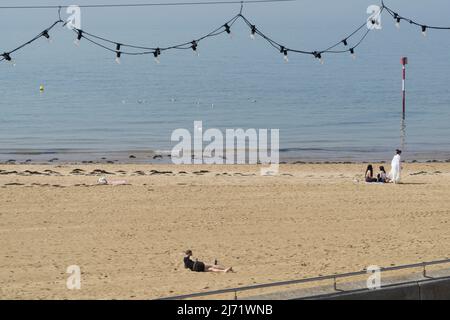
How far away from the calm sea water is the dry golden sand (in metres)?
11.9

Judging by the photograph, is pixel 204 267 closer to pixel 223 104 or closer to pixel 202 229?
pixel 202 229

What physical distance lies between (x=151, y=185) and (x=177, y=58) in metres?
102

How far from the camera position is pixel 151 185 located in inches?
958

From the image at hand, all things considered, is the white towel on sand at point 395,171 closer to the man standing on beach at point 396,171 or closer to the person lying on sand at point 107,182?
the man standing on beach at point 396,171

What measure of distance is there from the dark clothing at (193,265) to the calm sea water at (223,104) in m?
21.3

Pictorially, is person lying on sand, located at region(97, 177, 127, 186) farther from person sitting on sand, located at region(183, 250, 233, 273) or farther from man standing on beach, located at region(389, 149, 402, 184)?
person sitting on sand, located at region(183, 250, 233, 273)

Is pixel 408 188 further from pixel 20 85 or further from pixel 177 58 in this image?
pixel 177 58

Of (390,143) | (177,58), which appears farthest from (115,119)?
(177,58)

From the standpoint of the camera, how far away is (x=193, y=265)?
14.0 m

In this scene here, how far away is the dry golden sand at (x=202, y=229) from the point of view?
538 inches

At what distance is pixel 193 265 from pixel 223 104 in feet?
161

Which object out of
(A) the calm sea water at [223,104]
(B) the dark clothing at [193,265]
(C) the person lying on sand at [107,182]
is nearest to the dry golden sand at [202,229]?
(B) the dark clothing at [193,265]

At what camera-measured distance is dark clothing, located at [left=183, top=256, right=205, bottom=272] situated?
1390 centimetres

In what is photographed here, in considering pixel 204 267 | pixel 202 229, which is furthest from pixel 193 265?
pixel 202 229
